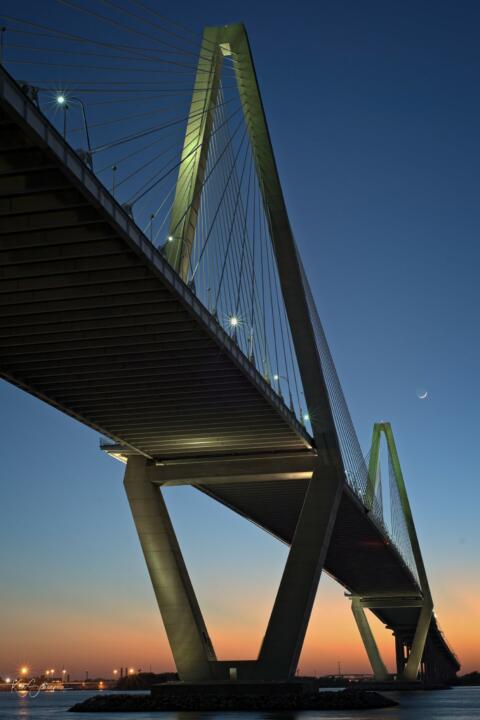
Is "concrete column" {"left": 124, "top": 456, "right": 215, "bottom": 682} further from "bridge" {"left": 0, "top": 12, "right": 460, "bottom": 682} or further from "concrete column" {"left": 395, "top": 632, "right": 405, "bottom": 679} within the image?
"concrete column" {"left": 395, "top": 632, "right": 405, "bottom": 679}

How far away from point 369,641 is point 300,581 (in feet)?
193

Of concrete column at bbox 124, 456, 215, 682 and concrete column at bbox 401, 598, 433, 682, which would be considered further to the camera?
concrete column at bbox 401, 598, 433, 682

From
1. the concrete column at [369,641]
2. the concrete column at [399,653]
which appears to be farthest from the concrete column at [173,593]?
the concrete column at [399,653]

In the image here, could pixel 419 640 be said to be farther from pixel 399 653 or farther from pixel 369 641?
pixel 399 653

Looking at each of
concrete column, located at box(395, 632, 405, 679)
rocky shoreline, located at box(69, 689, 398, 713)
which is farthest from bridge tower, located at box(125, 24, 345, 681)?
concrete column, located at box(395, 632, 405, 679)

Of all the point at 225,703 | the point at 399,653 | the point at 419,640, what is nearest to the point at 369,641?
the point at 419,640

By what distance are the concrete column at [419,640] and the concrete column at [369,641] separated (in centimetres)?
227

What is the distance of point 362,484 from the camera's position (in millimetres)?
56625

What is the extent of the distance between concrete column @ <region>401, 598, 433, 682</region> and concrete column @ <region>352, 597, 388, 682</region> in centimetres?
227

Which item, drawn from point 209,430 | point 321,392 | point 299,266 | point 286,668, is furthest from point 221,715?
point 299,266

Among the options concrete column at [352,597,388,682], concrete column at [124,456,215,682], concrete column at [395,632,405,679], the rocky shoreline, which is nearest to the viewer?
the rocky shoreline

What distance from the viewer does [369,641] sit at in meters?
94.1

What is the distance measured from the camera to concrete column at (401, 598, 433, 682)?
91.9 m

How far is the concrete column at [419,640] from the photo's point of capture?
91875 mm
